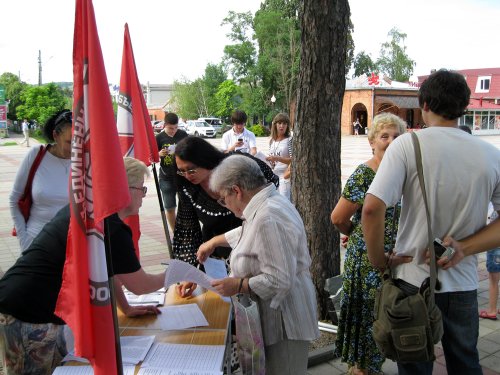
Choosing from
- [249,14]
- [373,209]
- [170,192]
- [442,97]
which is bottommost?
[170,192]

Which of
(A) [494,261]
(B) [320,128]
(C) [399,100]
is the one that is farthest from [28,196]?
(C) [399,100]

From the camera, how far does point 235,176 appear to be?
6.59ft

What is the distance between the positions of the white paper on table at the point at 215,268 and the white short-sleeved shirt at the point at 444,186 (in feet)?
3.68

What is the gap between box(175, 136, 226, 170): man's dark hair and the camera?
2.84 metres

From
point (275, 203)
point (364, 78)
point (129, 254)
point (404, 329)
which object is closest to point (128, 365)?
point (129, 254)

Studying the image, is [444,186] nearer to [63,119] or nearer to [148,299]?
[148,299]

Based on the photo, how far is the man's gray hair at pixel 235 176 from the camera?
2008 millimetres

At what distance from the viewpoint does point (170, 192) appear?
7.11 metres

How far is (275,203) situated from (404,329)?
0.77m

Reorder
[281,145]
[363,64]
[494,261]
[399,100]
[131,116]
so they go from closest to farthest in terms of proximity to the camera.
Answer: [131,116] → [494,261] → [281,145] → [399,100] → [363,64]

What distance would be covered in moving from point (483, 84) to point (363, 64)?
1374cm

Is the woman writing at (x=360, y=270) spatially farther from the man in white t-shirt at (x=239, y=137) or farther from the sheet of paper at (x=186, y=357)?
the man in white t-shirt at (x=239, y=137)

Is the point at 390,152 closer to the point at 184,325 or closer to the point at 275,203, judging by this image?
the point at 275,203

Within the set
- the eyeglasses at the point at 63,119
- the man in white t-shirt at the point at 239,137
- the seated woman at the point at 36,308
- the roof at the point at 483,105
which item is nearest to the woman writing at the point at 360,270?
the seated woman at the point at 36,308
